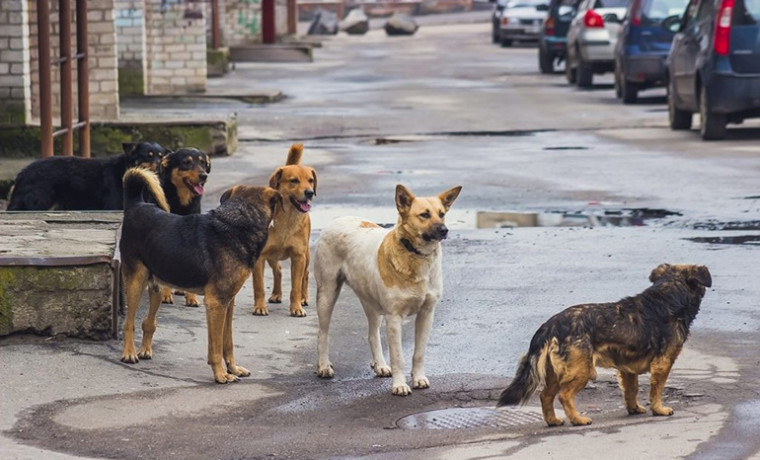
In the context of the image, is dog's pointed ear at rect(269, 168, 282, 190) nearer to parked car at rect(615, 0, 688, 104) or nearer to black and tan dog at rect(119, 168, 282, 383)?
black and tan dog at rect(119, 168, 282, 383)

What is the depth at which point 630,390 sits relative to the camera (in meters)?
7.43

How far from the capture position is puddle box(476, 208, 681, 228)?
13.4 m

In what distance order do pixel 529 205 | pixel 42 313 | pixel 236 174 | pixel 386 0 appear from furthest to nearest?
pixel 386 0 → pixel 236 174 → pixel 529 205 → pixel 42 313

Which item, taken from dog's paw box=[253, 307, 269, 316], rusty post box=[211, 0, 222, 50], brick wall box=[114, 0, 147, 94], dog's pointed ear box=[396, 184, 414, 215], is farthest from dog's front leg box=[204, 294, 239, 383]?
rusty post box=[211, 0, 222, 50]

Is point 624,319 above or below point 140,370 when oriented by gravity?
above

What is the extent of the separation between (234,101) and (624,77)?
638cm

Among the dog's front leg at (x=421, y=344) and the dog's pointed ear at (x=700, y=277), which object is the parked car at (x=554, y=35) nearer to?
the dog's front leg at (x=421, y=344)

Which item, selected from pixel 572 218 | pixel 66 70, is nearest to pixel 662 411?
pixel 572 218

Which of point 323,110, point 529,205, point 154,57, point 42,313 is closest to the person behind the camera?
point 42,313

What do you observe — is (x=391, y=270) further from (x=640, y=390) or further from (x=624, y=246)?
(x=624, y=246)

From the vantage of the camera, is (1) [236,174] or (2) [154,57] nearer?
(1) [236,174]

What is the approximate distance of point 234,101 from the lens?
27172mm

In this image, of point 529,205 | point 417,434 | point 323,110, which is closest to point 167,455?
point 417,434

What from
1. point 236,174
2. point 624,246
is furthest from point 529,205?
point 236,174
